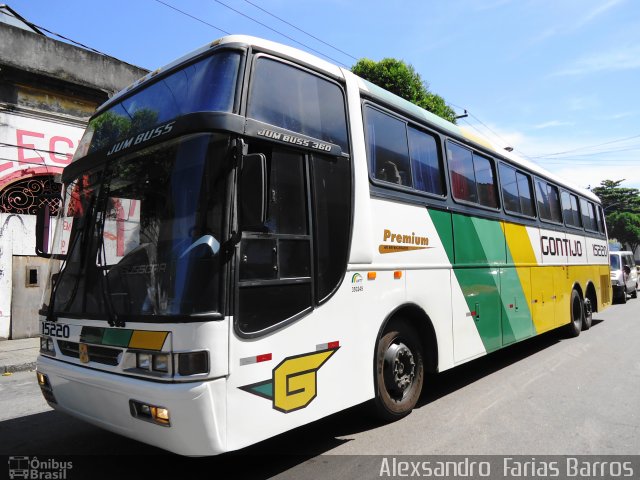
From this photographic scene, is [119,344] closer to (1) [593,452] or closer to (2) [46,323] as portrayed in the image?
(2) [46,323]

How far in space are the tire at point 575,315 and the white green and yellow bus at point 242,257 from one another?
5531 millimetres

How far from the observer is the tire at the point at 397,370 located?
14.2ft

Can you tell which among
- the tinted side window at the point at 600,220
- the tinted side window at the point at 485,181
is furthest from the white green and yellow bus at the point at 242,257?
the tinted side window at the point at 600,220

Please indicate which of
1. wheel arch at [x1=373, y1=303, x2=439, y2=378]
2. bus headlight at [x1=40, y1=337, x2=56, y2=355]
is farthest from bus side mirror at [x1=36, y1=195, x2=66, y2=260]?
wheel arch at [x1=373, y1=303, x2=439, y2=378]

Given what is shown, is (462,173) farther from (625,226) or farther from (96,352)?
(625,226)

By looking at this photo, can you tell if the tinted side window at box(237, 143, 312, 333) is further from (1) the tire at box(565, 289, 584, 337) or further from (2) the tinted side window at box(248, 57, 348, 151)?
(1) the tire at box(565, 289, 584, 337)

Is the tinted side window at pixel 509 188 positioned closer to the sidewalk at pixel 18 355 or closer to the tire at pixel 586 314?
the tire at pixel 586 314

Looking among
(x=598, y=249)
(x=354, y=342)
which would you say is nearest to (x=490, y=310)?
(x=354, y=342)

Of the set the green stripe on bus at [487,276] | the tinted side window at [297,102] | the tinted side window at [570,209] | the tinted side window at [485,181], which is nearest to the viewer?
the tinted side window at [297,102]

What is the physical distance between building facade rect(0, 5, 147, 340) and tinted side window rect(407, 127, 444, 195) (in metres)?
8.61

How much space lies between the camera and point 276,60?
3.62 metres

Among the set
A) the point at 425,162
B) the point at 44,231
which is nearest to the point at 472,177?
the point at 425,162

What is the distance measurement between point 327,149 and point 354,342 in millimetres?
1602

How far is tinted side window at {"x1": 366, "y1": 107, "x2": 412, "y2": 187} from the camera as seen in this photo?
4.50 m
